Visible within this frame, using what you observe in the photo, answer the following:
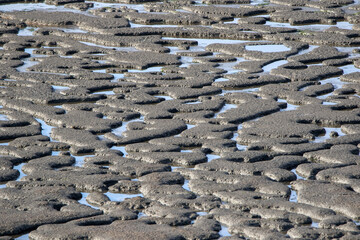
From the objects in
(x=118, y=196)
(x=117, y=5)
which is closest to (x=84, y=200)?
(x=118, y=196)

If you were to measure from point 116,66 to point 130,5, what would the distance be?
469cm

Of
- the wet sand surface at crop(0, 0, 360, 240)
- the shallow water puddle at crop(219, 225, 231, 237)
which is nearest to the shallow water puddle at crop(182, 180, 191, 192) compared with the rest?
Answer: the wet sand surface at crop(0, 0, 360, 240)

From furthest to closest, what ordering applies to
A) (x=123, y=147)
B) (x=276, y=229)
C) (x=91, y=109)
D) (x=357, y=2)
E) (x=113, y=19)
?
(x=357, y=2), (x=113, y=19), (x=91, y=109), (x=123, y=147), (x=276, y=229)

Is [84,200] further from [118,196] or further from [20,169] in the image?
[20,169]

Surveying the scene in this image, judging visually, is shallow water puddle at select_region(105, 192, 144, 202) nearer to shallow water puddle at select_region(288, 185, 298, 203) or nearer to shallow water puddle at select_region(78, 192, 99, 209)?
shallow water puddle at select_region(78, 192, 99, 209)

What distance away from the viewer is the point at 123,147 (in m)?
6.00

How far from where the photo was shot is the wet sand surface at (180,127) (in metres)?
4.52

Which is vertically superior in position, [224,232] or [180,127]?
[180,127]

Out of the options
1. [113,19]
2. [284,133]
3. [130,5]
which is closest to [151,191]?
[284,133]

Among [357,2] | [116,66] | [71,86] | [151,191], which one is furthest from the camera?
[357,2]

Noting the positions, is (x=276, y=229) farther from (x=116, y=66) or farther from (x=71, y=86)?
(x=116, y=66)

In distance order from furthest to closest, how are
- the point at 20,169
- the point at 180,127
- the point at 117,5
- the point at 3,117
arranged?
the point at 117,5, the point at 3,117, the point at 180,127, the point at 20,169

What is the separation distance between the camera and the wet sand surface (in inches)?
178

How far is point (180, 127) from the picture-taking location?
644 cm
